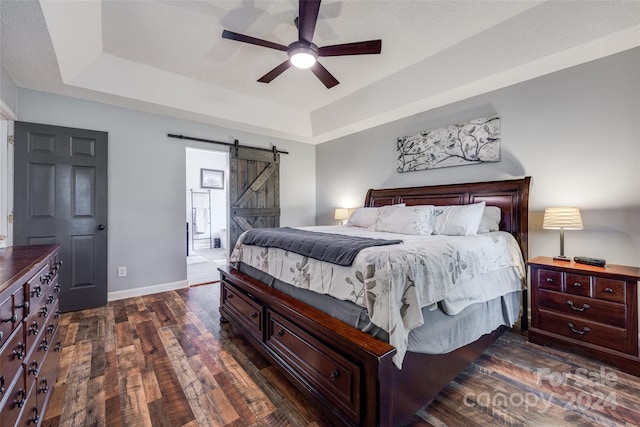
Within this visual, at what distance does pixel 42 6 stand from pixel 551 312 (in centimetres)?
445

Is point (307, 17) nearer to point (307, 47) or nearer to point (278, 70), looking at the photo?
point (307, 47)

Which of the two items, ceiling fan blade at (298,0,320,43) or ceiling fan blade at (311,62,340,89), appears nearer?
ceiling fan blade at (298,0,320,43)

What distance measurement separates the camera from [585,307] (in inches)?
82.4

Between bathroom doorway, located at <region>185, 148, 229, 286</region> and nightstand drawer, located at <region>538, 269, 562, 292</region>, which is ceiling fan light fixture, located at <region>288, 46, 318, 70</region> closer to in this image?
nightstand drawer, located at <region>538, 269, 562, 292</region>

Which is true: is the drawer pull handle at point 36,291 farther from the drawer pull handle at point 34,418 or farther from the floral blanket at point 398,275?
the floral blanket at point 398,275

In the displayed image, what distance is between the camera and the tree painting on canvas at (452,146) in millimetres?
3041

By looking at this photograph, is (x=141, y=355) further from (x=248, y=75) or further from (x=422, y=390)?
(x=248, y=75)

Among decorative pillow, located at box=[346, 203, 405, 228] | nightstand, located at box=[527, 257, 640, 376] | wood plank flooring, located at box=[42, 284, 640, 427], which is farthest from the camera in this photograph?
decorative pillow, located at box=[346, 203, 405, 228]

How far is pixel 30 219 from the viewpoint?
2889 millimetres

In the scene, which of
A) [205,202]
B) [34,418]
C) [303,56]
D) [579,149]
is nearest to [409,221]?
[579,149]

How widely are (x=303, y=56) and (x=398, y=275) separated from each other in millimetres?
1939

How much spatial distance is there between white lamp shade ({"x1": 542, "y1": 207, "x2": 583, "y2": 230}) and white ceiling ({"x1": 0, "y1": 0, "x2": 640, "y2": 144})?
1358 mm

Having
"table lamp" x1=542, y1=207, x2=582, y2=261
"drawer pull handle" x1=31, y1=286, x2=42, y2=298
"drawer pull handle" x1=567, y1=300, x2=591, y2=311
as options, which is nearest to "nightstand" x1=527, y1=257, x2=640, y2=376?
"drawer pull handle" x1=567, y1=300, x2=591, y2=311

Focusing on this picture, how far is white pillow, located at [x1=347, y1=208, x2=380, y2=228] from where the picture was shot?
3.44 metres
